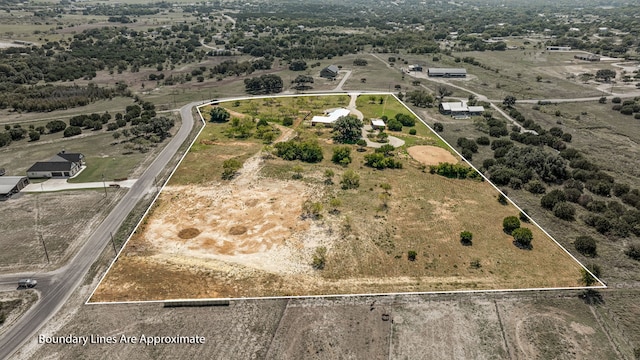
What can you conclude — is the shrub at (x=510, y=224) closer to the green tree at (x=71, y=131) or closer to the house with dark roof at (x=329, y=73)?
the green tree at (x=71, y=131)

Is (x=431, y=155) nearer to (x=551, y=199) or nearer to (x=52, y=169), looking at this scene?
(x=551, y=199)

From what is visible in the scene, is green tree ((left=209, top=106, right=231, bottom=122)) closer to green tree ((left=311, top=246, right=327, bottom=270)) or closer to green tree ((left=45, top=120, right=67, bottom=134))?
green tree ((left=45, top=120, right=67, bottom=134))

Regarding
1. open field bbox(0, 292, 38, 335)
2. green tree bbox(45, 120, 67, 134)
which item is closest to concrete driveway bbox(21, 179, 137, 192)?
open field bbox(0, 292, 38, 335)

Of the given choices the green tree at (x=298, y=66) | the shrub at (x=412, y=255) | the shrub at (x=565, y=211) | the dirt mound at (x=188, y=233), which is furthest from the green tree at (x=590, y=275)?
the green tree at (x=298, y=66)

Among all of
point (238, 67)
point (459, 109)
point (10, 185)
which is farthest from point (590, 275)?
point (238, 67)

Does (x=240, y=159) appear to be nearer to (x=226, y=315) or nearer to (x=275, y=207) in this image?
(x=275, y=207)
